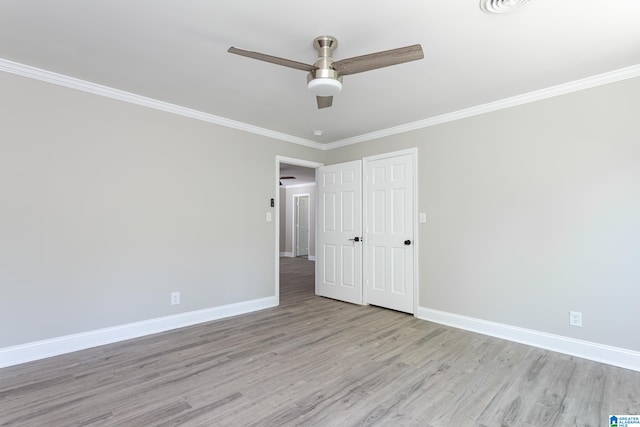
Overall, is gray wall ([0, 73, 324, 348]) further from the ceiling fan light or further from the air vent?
the air vent

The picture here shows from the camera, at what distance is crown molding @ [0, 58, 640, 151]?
8.73 ft

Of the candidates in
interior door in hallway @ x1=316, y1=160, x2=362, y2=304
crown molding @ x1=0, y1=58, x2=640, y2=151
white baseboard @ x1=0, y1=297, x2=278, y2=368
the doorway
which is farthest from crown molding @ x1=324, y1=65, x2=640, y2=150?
the doorway

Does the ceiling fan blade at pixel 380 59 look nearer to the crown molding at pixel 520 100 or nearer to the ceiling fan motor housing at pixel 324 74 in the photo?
the ceiling fan motor housing at pixel 324 74

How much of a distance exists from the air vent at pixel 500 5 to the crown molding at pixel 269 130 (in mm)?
1556

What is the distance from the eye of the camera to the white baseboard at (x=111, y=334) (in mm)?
2609

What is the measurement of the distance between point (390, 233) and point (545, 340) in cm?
199

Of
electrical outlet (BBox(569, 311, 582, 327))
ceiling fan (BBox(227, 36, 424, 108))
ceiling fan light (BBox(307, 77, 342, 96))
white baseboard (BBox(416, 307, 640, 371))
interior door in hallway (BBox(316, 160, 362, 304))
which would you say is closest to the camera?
ceiling fan (BBox(227, 36, 424, 108))

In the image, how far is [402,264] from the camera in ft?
13.5

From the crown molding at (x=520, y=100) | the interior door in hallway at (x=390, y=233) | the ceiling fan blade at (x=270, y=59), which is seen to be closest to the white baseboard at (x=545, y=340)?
the interior door in hallway at (x=390, y=233)

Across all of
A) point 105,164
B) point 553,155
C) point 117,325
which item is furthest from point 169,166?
point 553,155

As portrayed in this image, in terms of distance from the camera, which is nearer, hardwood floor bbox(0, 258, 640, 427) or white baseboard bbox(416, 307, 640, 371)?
hardwood floor bbox(0, 258, 640, 427)

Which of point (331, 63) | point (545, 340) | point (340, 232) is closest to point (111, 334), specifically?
point (340, 232)

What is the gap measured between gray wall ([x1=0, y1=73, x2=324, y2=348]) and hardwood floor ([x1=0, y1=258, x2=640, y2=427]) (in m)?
0.48
